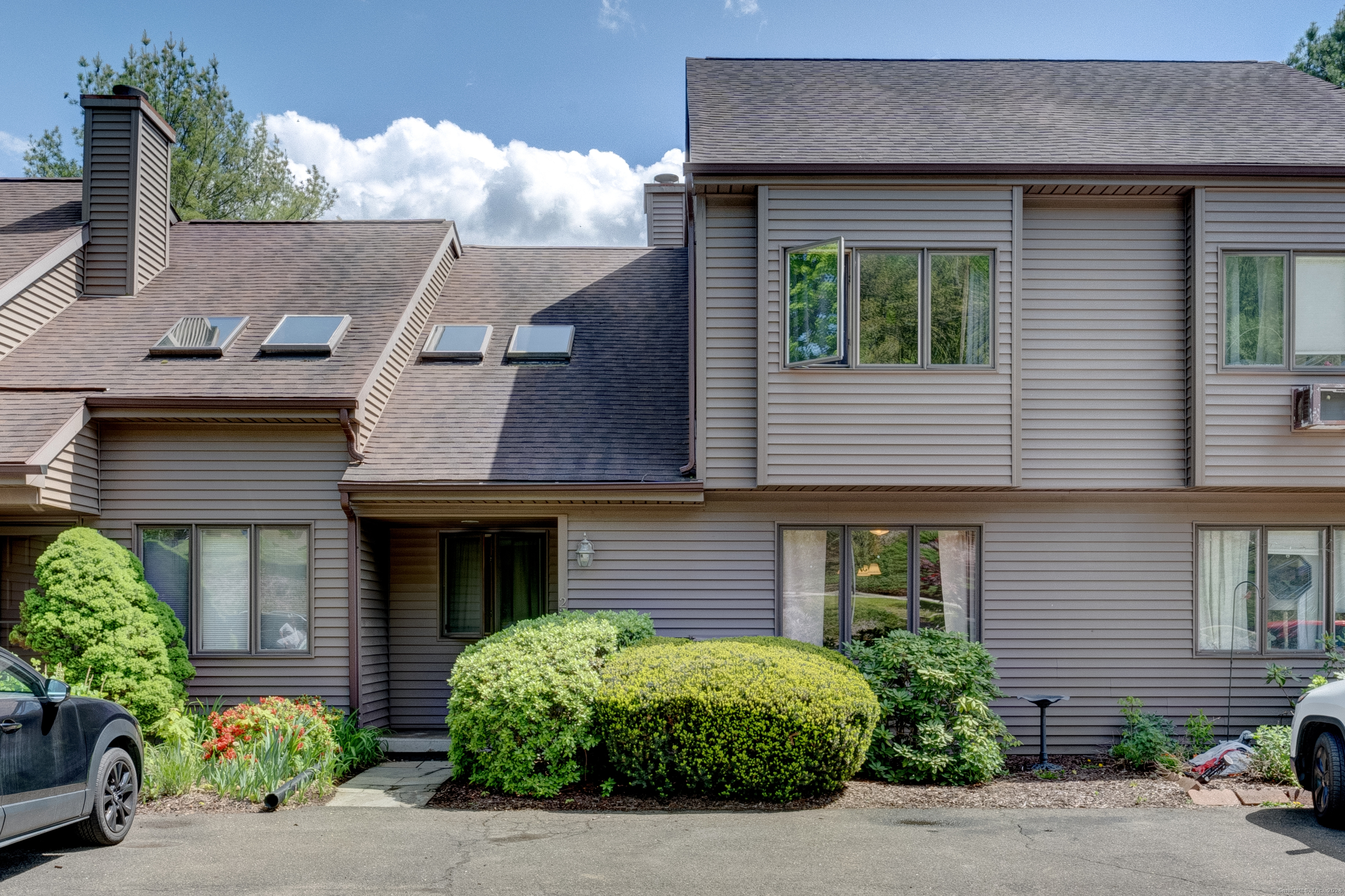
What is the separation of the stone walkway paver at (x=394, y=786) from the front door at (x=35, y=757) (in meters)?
2.16

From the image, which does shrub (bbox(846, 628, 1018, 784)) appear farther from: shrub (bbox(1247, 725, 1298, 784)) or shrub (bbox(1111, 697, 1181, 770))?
shrub (bbox(1247, 725, 1298, 784))

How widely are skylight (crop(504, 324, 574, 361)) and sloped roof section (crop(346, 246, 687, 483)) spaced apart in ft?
0.37

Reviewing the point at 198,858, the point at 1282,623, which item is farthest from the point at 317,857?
the point at 1282,623

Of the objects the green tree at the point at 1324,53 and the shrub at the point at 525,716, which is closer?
the shrub at the point at 525,716

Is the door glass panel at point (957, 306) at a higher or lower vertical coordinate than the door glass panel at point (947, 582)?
higher

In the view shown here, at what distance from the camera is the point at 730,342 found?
9398 millimetres

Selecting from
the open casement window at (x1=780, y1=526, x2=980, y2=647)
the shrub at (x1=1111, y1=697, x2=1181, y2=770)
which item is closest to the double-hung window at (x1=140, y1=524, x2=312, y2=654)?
the open casement window at (x1=780, y1=526, x2=980, y2=647)

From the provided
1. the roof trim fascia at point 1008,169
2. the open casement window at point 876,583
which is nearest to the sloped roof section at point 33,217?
the roof trim fascia at point 1008,169

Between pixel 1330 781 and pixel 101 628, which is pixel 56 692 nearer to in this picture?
pixel 101 628

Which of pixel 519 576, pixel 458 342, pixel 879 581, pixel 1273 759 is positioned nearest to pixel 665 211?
pixel 458 342

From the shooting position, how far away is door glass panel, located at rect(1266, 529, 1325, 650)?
9633mm

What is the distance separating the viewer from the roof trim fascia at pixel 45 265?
10.3 meters

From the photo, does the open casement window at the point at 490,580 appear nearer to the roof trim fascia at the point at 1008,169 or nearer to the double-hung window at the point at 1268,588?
the roof trim fascia at the point at 1008,169

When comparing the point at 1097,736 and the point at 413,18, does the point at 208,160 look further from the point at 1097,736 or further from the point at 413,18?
Result: the point at 1097,736
